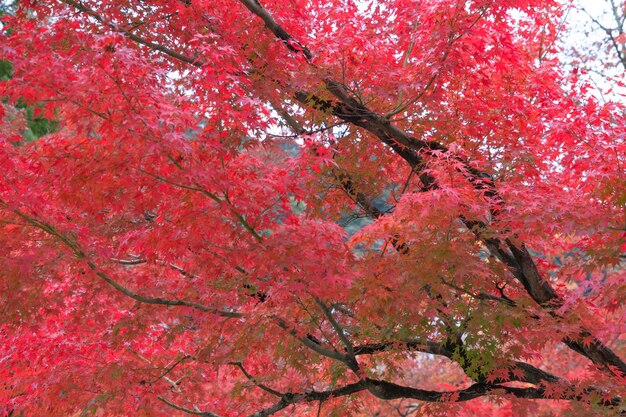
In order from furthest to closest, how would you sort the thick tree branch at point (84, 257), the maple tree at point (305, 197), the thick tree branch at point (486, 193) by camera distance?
the thick tree branch at point (486, 193) < the thick tree branch at point (84, 257) < the maple tree at point (305, 197)

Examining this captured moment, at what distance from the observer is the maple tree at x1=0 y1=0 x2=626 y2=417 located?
3.79 metres

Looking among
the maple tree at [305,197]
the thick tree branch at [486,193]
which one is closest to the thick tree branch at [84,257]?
the maple tree at [305,197]

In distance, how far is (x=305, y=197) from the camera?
513cm

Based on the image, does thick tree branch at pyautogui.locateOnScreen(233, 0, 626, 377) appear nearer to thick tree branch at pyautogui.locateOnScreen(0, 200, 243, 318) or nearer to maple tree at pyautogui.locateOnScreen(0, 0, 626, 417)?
maple tree at pyautogui.locateOnScreen(0, 0, 626, 417)

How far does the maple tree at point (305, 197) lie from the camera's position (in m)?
3.79

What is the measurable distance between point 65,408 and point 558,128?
18.4ft

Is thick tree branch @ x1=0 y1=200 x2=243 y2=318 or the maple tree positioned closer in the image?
the maple tree

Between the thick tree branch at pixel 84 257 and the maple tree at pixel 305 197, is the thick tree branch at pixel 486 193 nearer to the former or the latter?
the maple tree at pixel 305 197

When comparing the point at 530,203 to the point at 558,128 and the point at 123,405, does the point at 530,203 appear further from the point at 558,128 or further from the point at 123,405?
the point at 123,405

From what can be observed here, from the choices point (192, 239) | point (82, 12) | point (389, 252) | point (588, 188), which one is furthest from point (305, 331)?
point (82, 12)

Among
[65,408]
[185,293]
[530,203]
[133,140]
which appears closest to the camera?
[133,140]

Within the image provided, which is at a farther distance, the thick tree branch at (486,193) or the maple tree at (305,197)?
the thick tree branch at (486,193)

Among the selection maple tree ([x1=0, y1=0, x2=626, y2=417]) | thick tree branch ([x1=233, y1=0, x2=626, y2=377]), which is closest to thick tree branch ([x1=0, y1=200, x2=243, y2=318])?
maple tree ([x1=0, y1=0, x2=626, y2=417])

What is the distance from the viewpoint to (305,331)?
4988 millimetres
